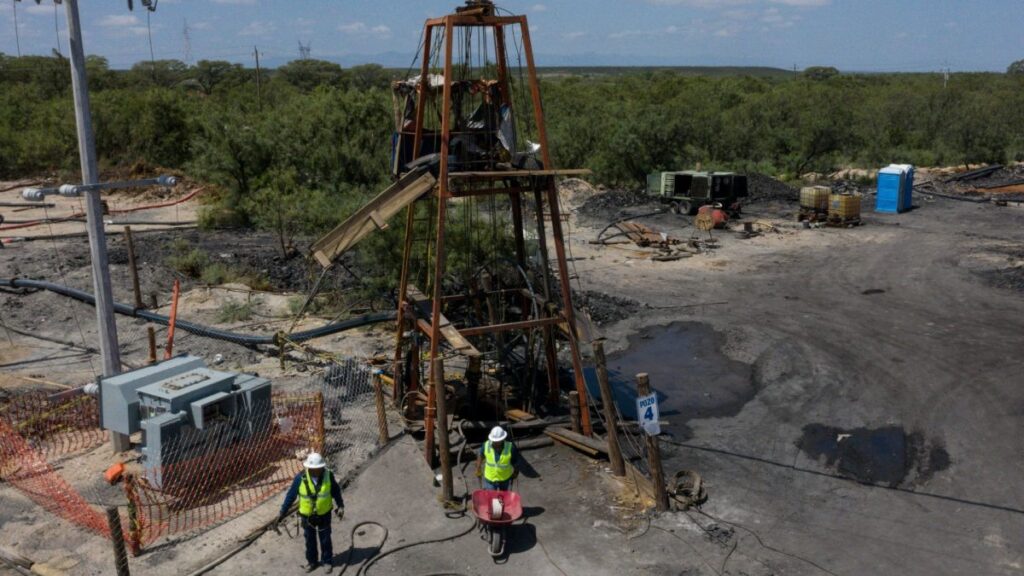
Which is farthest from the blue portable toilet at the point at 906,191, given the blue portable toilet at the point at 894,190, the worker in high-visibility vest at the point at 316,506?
the worker in high-visibility vest at the point at 316,506

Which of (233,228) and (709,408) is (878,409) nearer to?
(709,408)

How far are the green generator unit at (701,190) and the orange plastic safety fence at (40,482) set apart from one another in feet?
101

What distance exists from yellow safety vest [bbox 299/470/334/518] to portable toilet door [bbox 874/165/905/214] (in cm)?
3661

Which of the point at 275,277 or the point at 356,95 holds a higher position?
the point at 356,95

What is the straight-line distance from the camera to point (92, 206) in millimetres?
12648

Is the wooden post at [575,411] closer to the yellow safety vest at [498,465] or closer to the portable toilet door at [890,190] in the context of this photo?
the yellow safety vest at [498,465]

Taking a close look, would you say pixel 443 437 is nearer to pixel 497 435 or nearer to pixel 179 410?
pixel 497 435

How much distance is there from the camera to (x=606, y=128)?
48.5 metres

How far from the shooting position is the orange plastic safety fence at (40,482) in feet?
37.6

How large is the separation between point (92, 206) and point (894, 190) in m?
36.7

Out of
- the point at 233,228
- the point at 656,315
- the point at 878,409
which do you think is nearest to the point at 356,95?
the point at 233,228

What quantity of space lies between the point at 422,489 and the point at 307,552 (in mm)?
2422

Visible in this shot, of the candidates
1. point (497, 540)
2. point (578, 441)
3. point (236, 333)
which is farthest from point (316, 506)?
point (236, 333)

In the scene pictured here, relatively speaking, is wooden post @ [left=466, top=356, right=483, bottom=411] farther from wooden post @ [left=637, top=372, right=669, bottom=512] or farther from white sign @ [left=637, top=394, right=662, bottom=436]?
white sign @ [left=637, top=394, right=662, bottom=436]
